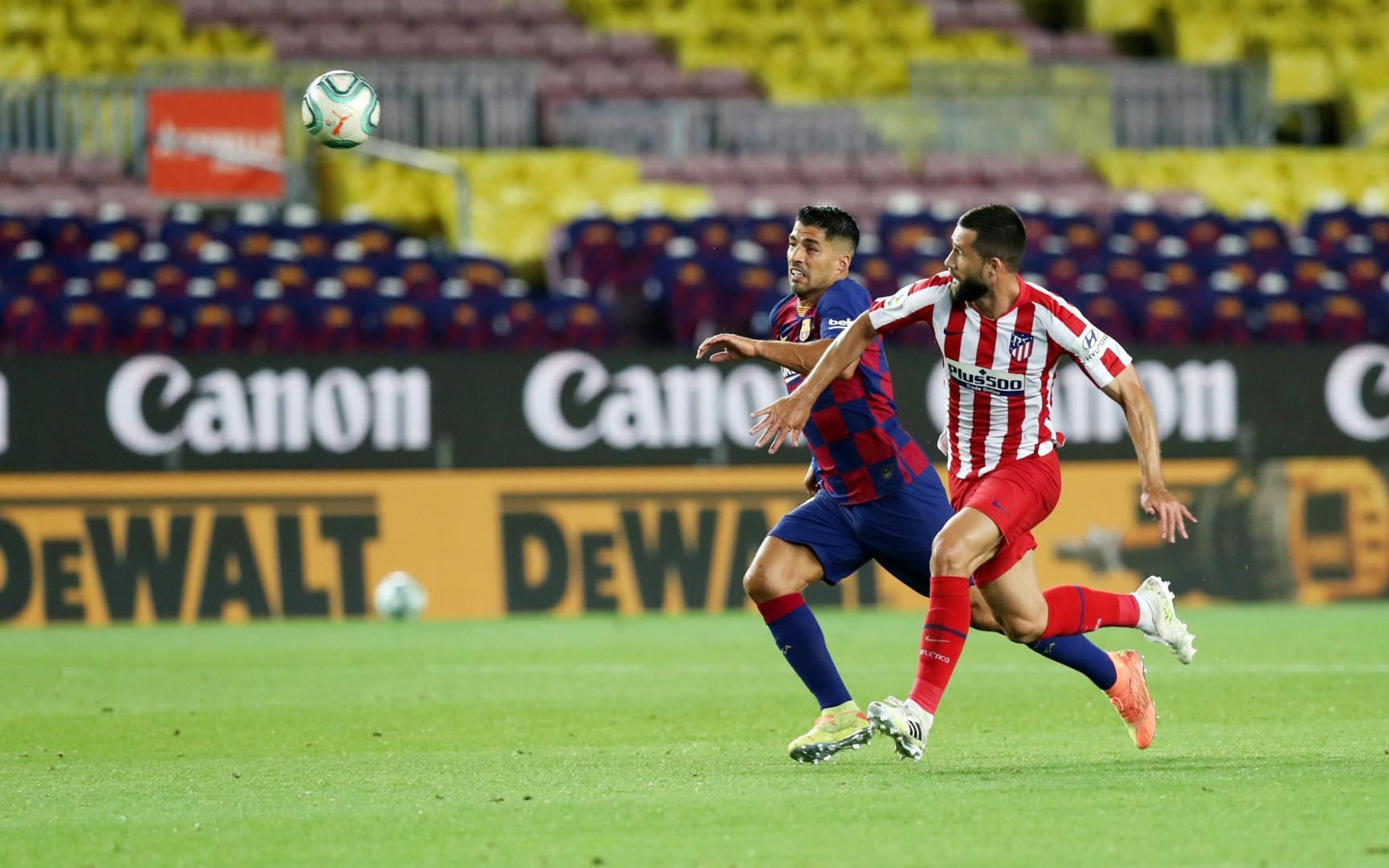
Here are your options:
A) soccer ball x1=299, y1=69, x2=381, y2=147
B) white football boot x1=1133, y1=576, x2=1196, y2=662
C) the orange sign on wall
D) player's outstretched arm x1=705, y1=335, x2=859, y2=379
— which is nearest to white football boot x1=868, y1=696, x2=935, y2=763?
player's outstretched arm x1=705, y1=335, x2=859, y2=379

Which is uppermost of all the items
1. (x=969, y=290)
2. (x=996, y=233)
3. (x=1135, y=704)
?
(x=996, y=233)

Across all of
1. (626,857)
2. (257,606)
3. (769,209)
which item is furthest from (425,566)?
(626,857)

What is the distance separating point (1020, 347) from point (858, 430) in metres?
0.71

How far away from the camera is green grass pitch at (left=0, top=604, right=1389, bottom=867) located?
5.15 m

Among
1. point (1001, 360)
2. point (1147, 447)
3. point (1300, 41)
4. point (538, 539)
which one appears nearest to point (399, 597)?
point (538, 539)

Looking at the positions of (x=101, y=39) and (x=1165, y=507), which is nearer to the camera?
(x=1165, y=507)

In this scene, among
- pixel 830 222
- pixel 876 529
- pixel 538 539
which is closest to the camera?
pixel 830 222

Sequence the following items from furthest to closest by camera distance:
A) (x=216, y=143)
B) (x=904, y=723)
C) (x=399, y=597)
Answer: (x=216, y=143), (x=399, y=597), (x=904, y=723)

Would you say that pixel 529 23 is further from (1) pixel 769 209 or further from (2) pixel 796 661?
(2) pixel 796 661

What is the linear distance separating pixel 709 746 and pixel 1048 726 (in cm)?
148

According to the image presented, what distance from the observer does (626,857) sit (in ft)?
16.3

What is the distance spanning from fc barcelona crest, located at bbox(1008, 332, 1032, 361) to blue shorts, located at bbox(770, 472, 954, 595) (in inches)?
26.7

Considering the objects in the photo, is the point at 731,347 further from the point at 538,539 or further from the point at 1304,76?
the point at 1304,76

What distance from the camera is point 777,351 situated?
23.0ft
